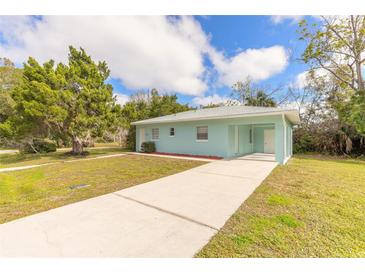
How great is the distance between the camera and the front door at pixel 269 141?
40.8ft

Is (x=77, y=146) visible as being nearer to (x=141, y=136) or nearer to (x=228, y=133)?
(x=141, y=136)

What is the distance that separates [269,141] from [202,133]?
5.30 m

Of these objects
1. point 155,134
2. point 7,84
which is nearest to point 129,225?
point 155,134

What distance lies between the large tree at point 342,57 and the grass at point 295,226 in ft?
34.3

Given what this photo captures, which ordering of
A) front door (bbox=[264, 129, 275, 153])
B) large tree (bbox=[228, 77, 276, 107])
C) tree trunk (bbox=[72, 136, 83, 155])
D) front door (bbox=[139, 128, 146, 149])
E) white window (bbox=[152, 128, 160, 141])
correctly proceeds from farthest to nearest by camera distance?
large tree (bbox=[228, 77, 276, 107]), front door (bbox=[139, 128, 146, 149]), white window (bbox=[152, 128, 160, 141]), tree trunk (bbox=[72, 136, 83, 155]), front door (bbox=[264, 129, 275, 153])

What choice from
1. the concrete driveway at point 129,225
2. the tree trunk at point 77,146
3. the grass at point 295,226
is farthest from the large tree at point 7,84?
the grass at point 295,226

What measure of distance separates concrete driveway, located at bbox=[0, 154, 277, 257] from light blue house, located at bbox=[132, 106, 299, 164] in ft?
18.2

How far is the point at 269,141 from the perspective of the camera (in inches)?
498

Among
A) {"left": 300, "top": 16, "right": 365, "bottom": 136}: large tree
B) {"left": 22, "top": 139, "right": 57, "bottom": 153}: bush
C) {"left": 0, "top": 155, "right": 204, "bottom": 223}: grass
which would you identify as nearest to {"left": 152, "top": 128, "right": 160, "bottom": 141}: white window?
{"left": 0, "top": 155, "right": 204, "bottom": 223}: grass

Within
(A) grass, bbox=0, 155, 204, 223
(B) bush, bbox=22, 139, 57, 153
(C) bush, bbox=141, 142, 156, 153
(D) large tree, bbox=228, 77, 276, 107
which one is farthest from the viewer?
(D) large tree, bbox=228, 77, 276, 107

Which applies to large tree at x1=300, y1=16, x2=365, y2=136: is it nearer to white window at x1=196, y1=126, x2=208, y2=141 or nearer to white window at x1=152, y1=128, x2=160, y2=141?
white window at x1=196, y1=126, x2=208, y2=141

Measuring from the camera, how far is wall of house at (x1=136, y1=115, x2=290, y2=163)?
8648mm

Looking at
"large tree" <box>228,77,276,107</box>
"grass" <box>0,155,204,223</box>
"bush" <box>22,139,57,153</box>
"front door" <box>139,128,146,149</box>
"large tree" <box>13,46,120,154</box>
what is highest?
"large tree" <box>228,77,276,107</box>
